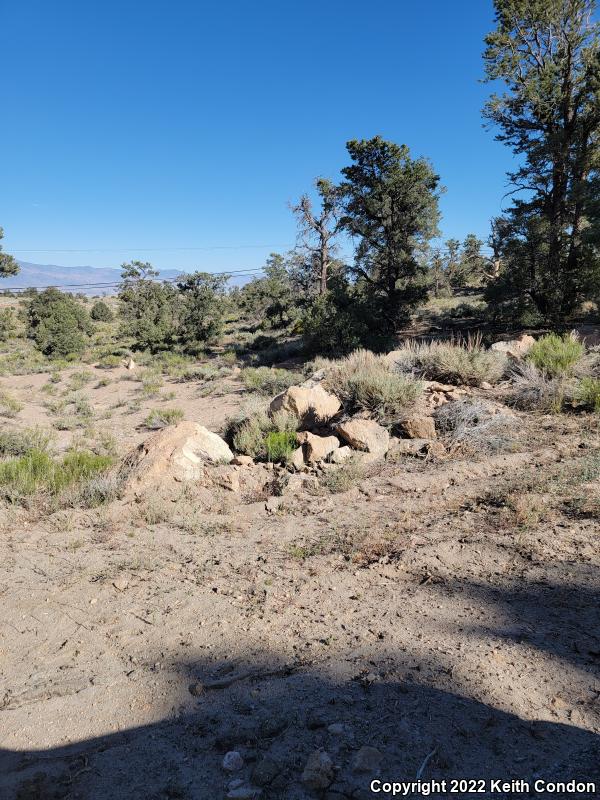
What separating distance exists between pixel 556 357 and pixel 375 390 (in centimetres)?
337

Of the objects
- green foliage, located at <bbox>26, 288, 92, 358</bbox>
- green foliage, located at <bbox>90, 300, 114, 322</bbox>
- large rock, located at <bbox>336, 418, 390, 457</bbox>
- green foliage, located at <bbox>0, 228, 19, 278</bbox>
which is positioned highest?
green foliage, located at <bbox>0, 228, 19, 278</bbox>

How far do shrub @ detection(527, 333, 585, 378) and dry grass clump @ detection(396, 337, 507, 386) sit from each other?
0.62 meters

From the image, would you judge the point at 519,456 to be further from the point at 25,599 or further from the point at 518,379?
the point at 25,599

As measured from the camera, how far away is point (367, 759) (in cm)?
206

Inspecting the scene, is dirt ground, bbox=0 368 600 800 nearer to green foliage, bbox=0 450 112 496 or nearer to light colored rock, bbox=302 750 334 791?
light colored rock, bbox=302 750 334 791

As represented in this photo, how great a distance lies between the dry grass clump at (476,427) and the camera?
20.2 ft

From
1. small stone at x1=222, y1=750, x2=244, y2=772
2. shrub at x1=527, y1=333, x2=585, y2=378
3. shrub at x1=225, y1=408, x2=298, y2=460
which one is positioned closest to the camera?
small stone at x1=222, y1=750, x2=244, y2=772

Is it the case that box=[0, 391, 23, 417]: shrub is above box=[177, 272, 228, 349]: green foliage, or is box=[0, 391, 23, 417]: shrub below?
below

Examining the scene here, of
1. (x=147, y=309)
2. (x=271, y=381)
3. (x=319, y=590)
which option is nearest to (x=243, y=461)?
(x=319, y=590)

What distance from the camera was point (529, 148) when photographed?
16500 millimetres

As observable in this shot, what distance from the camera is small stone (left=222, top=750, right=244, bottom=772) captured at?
2.12m

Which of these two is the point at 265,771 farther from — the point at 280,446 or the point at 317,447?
the point at 280,446

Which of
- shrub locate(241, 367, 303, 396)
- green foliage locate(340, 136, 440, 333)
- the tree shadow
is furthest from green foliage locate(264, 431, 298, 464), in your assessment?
green foliage locate(340, 136, 440, 333)

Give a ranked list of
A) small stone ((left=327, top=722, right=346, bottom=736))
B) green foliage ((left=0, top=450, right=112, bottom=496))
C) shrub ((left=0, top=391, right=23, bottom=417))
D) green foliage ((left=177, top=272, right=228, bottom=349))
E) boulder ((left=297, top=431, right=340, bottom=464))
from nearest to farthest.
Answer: small stone ((left=327, top=722, right=346, bottom=736))
green foliage ((left=0, top=450, right=112, bottom=496))
boulder ((left=297, top=431, right=340, bottom=464))
shrub ((left=0, top=391, right=23, bottom=417))
green foliage ((left=177, top=272, right=228, bottom=349))
